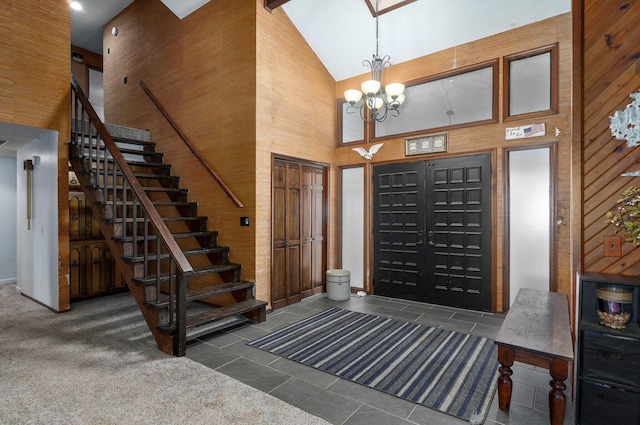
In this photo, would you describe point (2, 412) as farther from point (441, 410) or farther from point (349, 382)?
point (441, 410)

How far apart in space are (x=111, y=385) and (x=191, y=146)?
334 cm

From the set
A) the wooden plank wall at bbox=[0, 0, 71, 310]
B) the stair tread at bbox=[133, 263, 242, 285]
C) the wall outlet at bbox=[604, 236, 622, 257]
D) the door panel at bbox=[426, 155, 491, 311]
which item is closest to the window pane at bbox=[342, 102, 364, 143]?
the door panel at bbox=[426, 155, 491, 311]

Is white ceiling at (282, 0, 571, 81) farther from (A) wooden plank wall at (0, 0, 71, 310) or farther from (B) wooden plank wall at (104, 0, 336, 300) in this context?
(A) wooden plank wall at (0, 0, 71, 310)

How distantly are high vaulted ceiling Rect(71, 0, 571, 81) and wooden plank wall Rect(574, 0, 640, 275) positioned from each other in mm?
2121

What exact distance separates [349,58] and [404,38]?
0.92 metres

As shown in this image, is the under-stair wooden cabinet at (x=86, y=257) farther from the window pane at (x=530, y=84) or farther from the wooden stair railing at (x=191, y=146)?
the window pane at (x=530, y=84)

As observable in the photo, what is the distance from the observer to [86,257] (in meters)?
5.02

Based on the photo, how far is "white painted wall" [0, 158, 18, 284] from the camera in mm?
6137

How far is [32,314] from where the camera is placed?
421 cm

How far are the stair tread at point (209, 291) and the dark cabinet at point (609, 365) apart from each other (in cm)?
327

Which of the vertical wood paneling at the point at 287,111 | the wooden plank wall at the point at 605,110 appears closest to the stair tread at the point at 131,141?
the vertical wood paneling at the point at 287,111

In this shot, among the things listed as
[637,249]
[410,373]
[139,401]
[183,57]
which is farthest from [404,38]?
[139,401]

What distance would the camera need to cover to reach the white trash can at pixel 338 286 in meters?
5.12

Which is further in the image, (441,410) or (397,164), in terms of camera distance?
(397,164)
